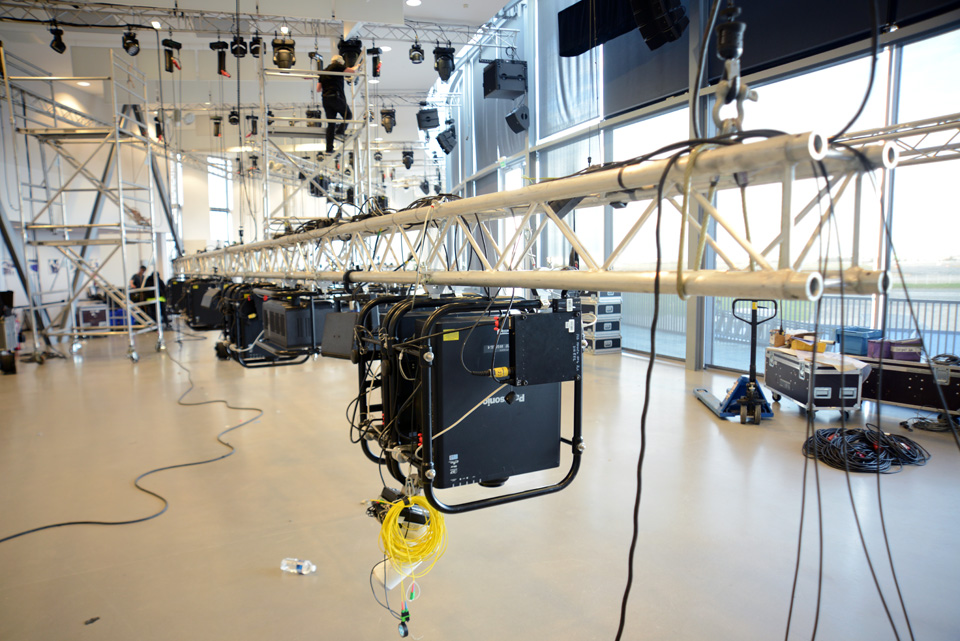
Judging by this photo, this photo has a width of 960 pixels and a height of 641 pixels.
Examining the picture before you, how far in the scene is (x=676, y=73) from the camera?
7.91 metres

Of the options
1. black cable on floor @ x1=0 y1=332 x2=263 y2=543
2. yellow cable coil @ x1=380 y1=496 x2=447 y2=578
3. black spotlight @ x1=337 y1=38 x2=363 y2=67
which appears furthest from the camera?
black spotlight @ x1=337 y1=38 x2=363 y2=67

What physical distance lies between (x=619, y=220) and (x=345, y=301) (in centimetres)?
674

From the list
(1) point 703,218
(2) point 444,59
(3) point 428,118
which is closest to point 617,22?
(2) point 444,59

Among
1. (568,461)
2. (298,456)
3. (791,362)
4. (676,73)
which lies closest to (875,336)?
(791,362)

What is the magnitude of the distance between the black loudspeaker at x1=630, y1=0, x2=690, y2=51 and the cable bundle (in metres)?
5.27

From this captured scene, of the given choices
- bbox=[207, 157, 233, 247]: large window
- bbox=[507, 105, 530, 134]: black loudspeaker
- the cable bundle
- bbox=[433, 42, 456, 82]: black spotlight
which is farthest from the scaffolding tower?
the cable bundle

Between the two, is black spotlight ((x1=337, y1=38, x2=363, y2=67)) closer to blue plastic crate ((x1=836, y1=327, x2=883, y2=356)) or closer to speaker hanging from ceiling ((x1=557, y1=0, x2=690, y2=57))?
→ speaker hanging from ceiling ((x1=557, y1=0, x2=690, y2=57))

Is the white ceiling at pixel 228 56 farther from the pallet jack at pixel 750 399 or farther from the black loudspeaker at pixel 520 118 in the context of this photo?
the pallet jack at pixel 750 399

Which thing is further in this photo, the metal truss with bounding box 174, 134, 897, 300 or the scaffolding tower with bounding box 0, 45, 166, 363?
the scaffolding tower with bounding box 0, 45, 166, 363

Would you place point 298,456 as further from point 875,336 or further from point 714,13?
point 875,336

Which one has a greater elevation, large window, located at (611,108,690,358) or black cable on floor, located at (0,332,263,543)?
large window, located at (611,108,690,358)

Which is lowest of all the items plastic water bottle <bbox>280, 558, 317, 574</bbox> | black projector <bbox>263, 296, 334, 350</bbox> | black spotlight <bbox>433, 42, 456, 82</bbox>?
plastic water bottle <bbox>280, 558, 317, 574</bbox>

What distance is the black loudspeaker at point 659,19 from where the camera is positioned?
666cm

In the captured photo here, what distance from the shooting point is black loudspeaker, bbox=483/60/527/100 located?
10219 millimetres
